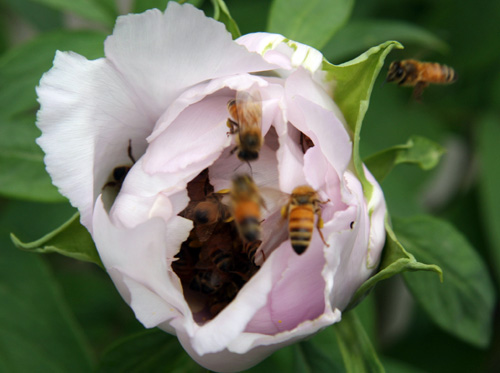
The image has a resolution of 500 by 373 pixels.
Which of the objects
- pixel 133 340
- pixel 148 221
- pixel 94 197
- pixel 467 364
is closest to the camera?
pixel 148 221

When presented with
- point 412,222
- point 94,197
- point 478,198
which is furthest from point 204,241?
point 478,198

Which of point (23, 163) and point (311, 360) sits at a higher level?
point (23, 163)

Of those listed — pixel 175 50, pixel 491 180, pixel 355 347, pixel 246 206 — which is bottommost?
pixel 491 180

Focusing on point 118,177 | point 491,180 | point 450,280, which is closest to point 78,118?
point 118,177

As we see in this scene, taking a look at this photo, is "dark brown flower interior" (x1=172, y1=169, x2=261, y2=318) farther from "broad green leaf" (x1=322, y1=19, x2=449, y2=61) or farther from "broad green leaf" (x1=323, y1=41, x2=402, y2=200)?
"broad green leaf" (x1=322, y1=19, x2=449, y2=61)

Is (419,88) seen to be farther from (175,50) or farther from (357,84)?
(175,50)

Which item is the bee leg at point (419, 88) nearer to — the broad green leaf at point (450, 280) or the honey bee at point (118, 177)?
the broad green leaf at point (450, 280)

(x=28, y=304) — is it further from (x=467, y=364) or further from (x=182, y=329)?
(x=467, y=364)
